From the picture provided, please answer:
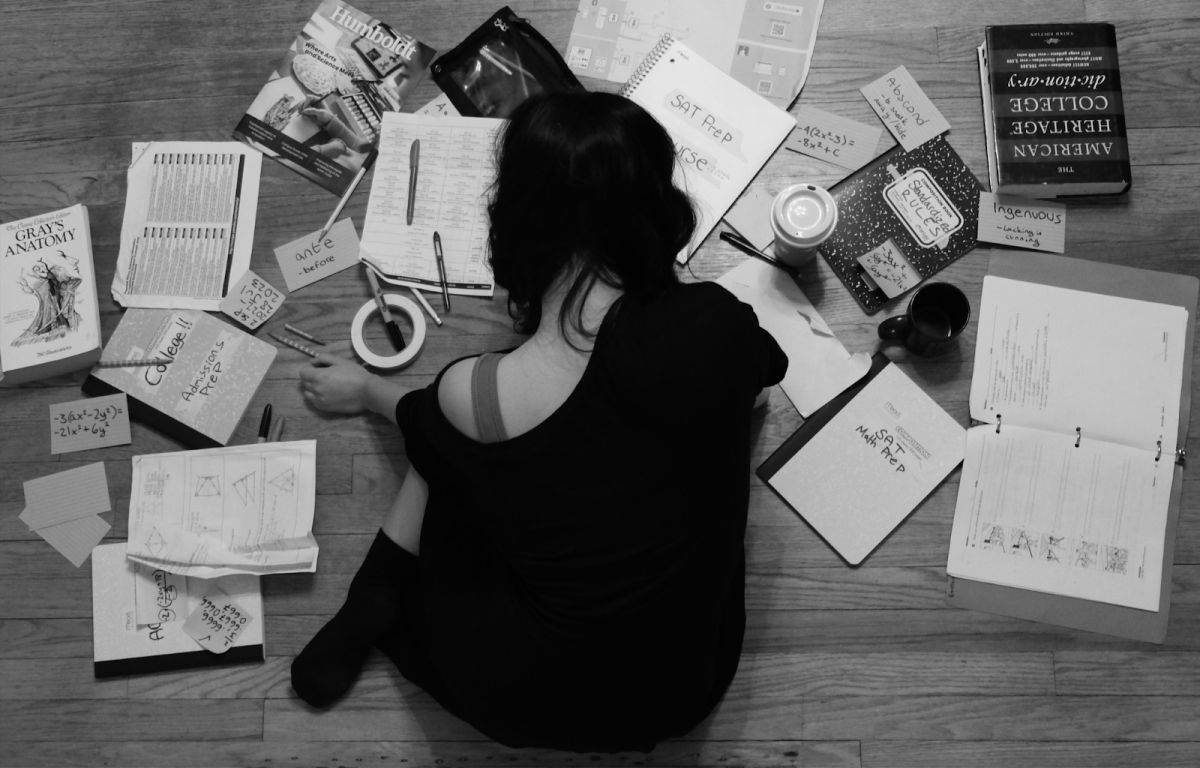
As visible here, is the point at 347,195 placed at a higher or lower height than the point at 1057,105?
lower

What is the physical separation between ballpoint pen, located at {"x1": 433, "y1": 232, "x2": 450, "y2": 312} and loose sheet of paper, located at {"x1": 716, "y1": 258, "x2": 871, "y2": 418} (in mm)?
494

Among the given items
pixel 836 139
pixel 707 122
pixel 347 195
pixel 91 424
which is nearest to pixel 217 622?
pixel 91 424

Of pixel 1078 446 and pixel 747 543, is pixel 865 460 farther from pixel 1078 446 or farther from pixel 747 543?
pixel 1078 446

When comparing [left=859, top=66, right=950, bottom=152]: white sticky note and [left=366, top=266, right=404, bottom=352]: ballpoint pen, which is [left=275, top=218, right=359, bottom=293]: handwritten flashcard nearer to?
[left=366, top=266, right=404, bottom=352]: ballpoint pen

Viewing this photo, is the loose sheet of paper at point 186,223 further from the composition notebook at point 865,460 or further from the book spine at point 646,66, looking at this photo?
the composition notebook at point 865,460

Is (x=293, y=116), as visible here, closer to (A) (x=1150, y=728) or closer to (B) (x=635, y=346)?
(B) (x=635, y=346)

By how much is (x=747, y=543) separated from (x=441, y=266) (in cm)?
67

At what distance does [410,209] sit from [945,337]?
89 centimetres

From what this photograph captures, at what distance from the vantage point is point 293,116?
1.39 meters

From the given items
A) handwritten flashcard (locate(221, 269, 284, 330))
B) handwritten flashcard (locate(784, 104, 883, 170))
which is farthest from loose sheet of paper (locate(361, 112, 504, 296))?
handwritten flashcard (locate(784, 104, 883, 170))

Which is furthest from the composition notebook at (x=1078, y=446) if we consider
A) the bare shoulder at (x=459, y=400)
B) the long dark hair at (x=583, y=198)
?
the bare shoulder at (x=459, y=400)

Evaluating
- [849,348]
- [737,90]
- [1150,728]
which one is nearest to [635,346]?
[849,348]

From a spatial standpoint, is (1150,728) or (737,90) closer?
(1150,728)

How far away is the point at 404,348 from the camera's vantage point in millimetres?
1300
